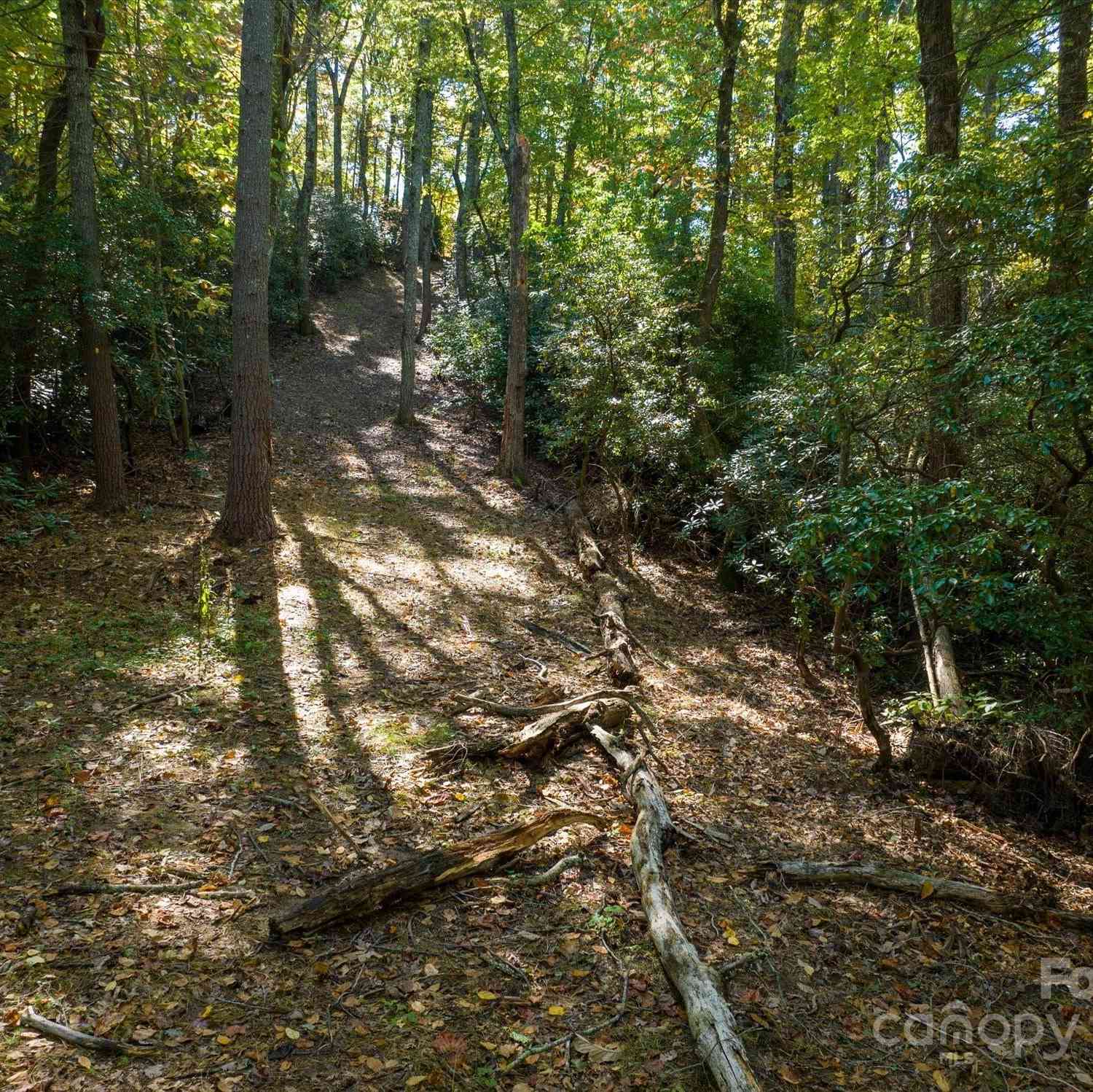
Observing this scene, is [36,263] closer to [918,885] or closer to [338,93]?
[918,885]

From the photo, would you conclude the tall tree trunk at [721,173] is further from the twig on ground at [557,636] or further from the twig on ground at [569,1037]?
the twig on ground at [569,1037]

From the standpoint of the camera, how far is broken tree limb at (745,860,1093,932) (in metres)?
4.48

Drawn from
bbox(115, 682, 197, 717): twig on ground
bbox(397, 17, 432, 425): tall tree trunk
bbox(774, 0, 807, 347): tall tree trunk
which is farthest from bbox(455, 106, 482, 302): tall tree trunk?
bbox(115, 682, 197, 717): twig on ground

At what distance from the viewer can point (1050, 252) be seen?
17.2 ft

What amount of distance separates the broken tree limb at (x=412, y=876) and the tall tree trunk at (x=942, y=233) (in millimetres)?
4227

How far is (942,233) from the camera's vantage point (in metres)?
6.38

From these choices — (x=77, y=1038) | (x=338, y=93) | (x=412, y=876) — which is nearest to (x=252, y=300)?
(x=412, y=876)

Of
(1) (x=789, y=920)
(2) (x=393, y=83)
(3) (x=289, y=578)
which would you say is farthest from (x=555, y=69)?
(1) (x=789, y=920)

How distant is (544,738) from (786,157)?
12.3m

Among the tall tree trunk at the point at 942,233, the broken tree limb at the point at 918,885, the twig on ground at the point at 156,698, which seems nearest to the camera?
the broken tree limb at the point at 918,885

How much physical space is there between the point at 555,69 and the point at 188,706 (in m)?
18.2

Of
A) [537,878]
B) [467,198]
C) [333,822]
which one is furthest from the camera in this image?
[467,198]

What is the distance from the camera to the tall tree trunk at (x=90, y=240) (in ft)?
27.8

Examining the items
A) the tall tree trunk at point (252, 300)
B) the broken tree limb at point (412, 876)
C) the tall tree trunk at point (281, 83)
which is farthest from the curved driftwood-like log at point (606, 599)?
the tall tree trunk at point (281, 83)
